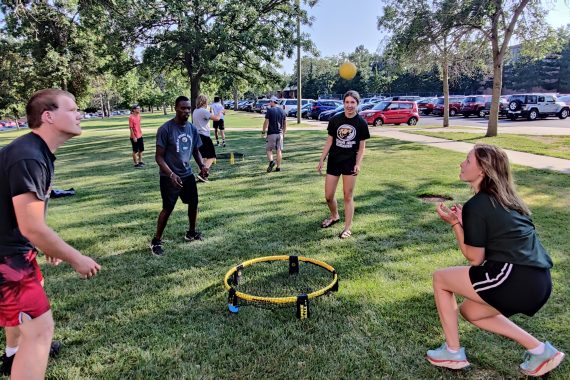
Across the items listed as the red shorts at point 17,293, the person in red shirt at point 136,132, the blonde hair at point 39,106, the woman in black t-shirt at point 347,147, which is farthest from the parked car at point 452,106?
the red shorts at point 17,293

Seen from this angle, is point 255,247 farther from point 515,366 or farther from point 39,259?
point 515,366

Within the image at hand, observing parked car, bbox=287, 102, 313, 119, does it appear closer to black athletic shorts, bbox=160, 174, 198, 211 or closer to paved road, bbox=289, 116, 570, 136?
paved road, bbox=289, 116, 570, 136

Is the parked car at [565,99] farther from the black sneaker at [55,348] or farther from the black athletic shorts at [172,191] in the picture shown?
the black sneaker at [55,348]

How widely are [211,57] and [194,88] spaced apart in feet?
8.98

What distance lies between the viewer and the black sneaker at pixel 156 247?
4992 millimetres

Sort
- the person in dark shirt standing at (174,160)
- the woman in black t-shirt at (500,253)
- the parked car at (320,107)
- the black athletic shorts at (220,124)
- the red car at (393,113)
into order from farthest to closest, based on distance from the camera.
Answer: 1. the parked car at (320,107)
2. the red car at (393,113)
3. the black athletic shorts at (220,124)
4. the person in dark shirt standing at (174,160)
5. the woman in black t-shirt at (500,253)

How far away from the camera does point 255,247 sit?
16.9ft

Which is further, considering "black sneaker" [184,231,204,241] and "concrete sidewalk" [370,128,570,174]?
"concrete sidewalk" [370,128,570,174]

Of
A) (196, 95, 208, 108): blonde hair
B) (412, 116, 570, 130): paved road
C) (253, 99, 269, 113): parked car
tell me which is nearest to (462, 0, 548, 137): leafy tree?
(412, 116, 570, 130): paved road

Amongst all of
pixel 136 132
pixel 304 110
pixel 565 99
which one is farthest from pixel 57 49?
pixel 565 99

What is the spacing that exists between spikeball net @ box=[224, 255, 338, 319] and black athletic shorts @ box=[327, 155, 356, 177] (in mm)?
1503

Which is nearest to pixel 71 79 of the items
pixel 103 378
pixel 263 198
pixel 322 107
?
pixel 322 107

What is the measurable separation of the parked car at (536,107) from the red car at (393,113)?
812 cm

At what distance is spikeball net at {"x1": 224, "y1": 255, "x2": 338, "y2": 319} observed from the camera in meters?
3.71
